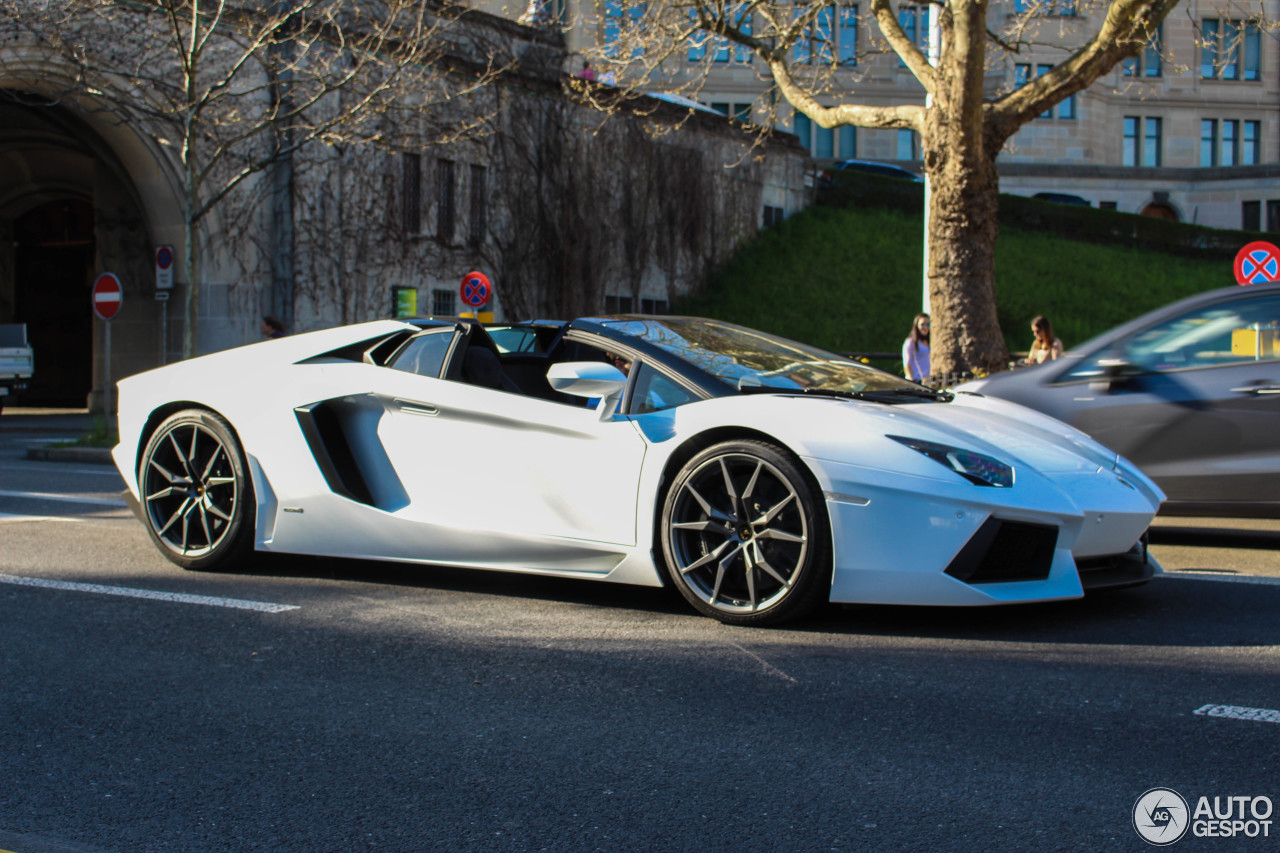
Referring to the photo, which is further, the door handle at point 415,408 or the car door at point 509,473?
the door handle at point 415,408

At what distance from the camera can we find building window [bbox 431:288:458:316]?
87.7 feet

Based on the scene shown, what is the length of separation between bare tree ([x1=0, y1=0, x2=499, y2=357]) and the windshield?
11659 millimetres

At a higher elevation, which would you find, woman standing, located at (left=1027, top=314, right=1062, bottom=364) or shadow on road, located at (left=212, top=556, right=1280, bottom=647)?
woman standing, located at (left=1027, top=314, right=1062, bottom=364)

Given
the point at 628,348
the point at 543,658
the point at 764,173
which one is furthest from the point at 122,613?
the point at 764,173

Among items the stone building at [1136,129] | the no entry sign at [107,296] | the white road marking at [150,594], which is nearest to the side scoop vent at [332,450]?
the white road marking at [150,594]

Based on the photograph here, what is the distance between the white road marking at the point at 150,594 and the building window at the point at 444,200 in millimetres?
21190

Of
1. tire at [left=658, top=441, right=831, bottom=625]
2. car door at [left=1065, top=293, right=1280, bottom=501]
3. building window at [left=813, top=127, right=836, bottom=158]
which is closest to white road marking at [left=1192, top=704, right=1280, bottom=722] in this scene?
tire at [left=658, top=441, right=831, bottom=625]

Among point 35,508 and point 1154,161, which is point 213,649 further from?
point 1154,161

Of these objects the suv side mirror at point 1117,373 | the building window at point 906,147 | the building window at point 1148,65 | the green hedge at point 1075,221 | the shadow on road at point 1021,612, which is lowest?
the shadow on road at point 1021,612

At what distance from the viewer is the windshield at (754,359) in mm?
5184

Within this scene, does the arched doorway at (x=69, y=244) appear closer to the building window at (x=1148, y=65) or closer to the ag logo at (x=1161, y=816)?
the ag logo at (x=1161, y=816)

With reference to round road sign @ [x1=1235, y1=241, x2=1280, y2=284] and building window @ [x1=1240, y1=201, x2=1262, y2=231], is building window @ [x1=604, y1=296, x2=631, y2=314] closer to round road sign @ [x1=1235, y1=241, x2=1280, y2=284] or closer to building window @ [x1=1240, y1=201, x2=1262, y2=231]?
round road sign @ [x1=1235, y1=241, x2=1280, y2=284]

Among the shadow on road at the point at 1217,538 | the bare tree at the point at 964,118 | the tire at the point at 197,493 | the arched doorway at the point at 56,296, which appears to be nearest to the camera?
A: the tire at the point at 197,493

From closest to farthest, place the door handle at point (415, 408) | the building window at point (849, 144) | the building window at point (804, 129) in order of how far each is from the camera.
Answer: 1. the door handle at point (415, 408)
2. the building window at point (849, 144)
3. the building window at point (804, 129)
